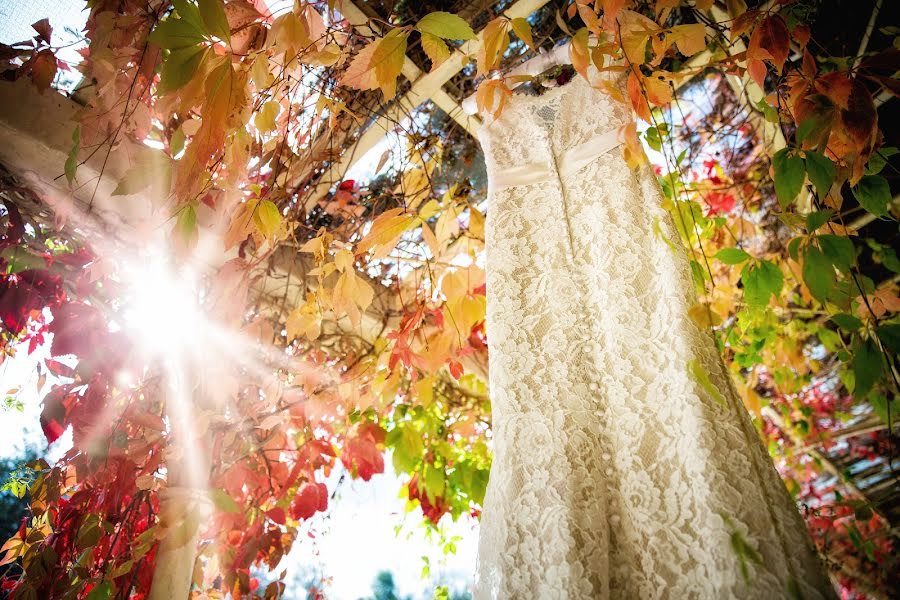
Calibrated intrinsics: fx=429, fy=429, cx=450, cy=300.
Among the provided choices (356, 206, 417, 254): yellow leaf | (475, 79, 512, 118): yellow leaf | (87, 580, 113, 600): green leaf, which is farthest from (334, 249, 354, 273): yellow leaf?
(87, 580, 113, 600): green leaf

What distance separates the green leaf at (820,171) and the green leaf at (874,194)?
0.20 metres

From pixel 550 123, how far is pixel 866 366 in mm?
801

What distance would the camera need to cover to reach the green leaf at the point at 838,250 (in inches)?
25.8

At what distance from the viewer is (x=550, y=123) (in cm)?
109

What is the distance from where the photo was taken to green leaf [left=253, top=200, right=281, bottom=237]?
88 cm

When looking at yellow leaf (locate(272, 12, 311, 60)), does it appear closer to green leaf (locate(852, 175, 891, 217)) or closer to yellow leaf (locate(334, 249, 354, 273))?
yellow leaf (locate(334, 249, 354, 273))

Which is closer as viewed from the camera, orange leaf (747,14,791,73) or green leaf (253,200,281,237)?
orange leaf (747,14,791,73)

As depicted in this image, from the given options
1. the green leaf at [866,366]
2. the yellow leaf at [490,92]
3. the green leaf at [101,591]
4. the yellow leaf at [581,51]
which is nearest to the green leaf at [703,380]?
the green leaf at [866,366]

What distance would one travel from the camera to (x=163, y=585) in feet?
3.84

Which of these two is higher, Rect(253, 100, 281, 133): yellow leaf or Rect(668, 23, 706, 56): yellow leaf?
Rect(253, 100, 281, 133): yellow leaf

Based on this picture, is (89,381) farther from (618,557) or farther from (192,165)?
(618,557)

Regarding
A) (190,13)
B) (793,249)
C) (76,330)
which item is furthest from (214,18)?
(76,330)

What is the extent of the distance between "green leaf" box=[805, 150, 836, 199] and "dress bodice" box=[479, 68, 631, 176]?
0.42 metres

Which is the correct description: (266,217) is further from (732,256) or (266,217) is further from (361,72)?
(732,256)
